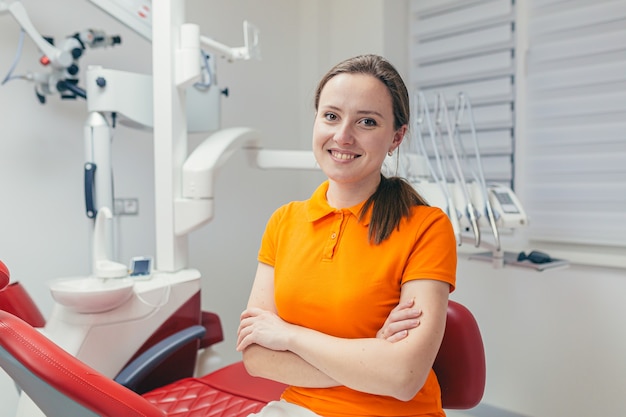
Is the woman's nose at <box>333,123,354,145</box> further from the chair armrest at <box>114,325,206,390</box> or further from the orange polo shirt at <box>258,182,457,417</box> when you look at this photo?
the chair armrest at <box>114,325,206,390</box>

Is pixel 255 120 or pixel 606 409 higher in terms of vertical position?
pixel 255 120

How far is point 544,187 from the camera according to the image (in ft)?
8.95

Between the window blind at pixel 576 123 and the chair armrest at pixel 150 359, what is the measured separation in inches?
71.7

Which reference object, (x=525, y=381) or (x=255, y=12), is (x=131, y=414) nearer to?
(x=525, y=381)

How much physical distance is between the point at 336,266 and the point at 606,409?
1810mm

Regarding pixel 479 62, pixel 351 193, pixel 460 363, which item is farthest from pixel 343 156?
pixel 479 62

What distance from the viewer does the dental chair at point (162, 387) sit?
1.00 metres

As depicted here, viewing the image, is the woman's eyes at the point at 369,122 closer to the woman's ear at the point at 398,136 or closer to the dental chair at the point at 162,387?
the woman's ear at the point at 398,136

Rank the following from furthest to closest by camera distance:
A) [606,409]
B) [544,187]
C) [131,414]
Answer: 1. [544,187]
2. [606,409]
3. [131,414]

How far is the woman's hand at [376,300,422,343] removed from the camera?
3.49ft

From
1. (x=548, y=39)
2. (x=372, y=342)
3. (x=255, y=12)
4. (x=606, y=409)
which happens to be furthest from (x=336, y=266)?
(x=255, y=12)

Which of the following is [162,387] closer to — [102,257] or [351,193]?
[102,257]


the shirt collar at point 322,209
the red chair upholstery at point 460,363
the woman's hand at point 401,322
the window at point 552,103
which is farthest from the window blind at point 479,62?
the woman's hand at point 401,322

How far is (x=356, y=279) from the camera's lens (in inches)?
45.6
